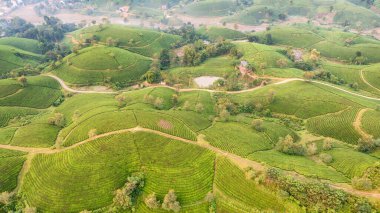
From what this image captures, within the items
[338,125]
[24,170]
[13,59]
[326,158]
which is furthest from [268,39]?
[24,170]

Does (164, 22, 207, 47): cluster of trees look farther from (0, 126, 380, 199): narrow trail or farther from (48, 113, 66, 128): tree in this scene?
(0, 126, 380, 199): narrow trail

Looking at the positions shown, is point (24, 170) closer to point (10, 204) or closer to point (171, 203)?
point (10, 204)

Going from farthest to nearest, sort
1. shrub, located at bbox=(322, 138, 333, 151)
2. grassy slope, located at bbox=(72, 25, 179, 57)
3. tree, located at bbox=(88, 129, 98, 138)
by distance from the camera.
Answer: grassy slope, located at bbox=(72, 25, 179, 57) → shrub, located at bbox=(322, 138, 333, 151) → tree, located at bbox=(88, 129, 98, 138)

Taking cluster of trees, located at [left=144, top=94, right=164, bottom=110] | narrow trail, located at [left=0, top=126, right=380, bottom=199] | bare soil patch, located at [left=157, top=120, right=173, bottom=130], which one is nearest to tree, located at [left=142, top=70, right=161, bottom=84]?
cluster of trees, located at [left=144, top=94, right=164, bottom=110]

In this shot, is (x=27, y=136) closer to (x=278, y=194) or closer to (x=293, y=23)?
(x=278, y=194)

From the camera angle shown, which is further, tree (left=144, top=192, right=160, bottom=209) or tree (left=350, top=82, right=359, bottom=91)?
tree (left=350, top=82, right=359, bottom=91)
